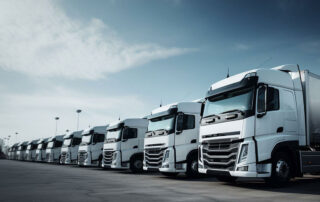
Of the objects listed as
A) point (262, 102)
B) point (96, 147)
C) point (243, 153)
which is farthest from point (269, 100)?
point (96, 147)

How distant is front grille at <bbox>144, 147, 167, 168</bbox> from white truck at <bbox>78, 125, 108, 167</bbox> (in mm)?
7389

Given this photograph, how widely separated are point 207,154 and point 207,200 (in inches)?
100

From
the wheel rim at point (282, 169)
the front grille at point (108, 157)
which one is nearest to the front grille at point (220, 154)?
the wheel rim at point (282, 169)

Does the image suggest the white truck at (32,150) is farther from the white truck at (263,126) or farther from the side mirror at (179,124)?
the white truck at (263,126)

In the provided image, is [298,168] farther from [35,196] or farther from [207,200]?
[35,196]

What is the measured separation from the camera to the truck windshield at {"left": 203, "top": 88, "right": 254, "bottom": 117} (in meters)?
7.71

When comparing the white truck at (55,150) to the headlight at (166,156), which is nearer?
the headlight at (166,156)

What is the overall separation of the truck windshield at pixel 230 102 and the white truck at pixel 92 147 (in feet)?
37.5

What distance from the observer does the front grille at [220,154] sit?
762 cm

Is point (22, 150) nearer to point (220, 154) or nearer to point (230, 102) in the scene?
point (220, 154)

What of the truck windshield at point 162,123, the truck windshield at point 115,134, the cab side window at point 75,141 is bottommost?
the cab side window at point 75,141

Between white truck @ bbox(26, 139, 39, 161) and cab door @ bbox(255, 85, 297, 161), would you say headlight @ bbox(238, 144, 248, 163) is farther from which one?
white truck @ bbox(26, 139, 39, 161)

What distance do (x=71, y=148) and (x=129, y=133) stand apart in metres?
9.34

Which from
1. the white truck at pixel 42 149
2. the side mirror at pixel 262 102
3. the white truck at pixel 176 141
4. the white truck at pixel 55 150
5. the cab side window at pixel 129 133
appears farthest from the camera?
the white truck at pixel 42 149
